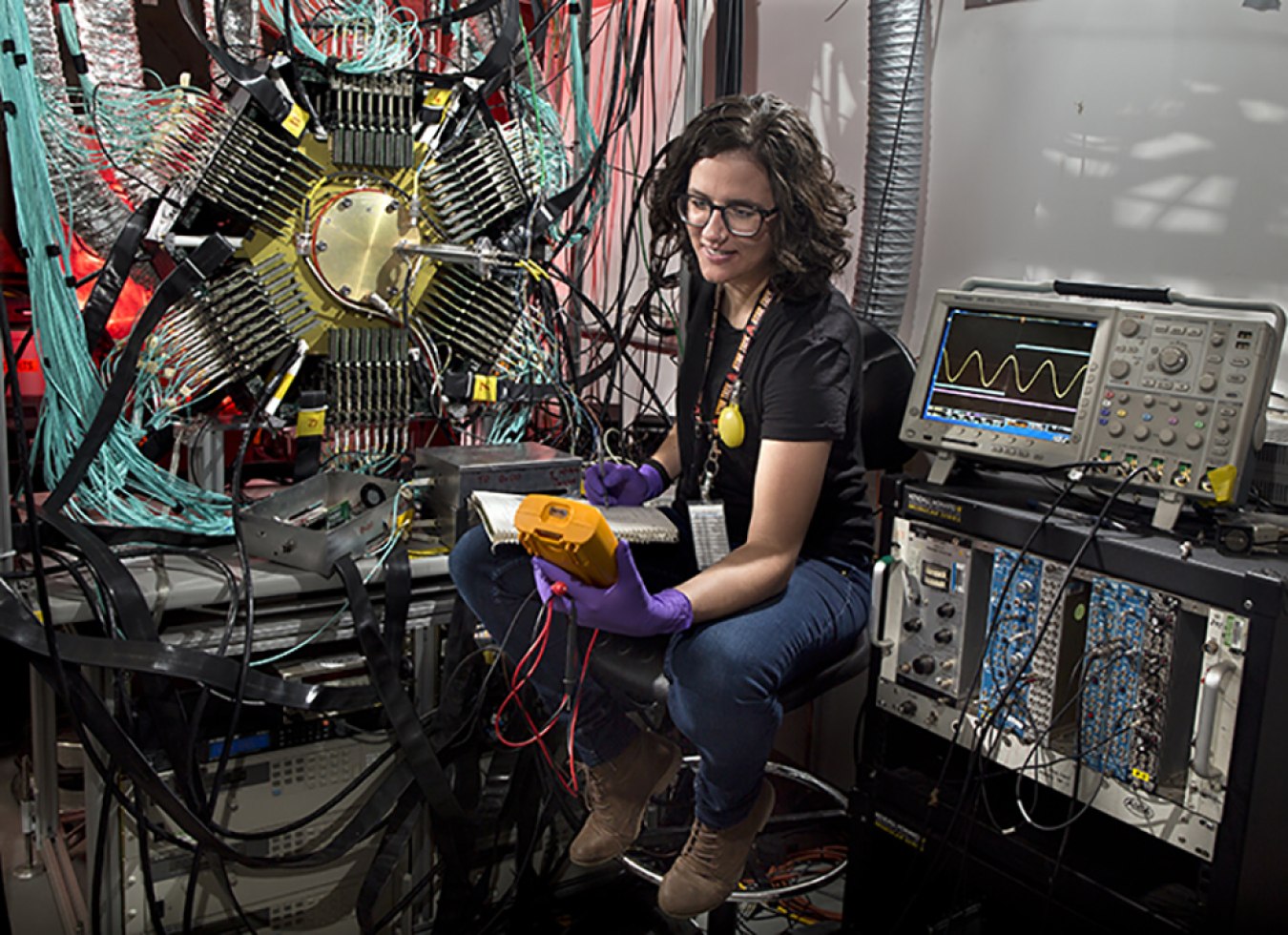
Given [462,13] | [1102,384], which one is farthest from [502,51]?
[1102,384]

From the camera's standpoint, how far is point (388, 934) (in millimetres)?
1979

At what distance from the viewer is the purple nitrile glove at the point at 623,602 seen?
138cm

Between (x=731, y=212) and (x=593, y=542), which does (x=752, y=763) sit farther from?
(x=731, y=212)

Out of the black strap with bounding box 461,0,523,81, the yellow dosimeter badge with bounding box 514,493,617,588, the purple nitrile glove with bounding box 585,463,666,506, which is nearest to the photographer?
the yellow dosimeter badge with bounding box 514,493,617,588

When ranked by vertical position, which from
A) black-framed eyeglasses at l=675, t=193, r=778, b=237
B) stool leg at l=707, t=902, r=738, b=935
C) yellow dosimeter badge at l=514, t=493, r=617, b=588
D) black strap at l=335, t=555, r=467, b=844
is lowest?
stool leg at l=707, t=902, r=738, b=935

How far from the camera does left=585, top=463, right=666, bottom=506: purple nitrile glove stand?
76.1 inches

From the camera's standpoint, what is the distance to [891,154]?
7.05 feet

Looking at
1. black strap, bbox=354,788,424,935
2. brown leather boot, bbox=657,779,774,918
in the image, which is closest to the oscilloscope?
brown leather boot, bbox=657,779,774,918

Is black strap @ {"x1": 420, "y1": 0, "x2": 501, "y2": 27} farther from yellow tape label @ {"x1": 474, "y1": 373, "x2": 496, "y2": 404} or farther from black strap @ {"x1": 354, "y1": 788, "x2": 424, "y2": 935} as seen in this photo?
black strap @ {"x1": 354, "y1": 788, "x2": 424, "y2": 935}

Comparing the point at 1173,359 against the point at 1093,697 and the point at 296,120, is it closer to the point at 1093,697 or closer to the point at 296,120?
the point at 1093,697

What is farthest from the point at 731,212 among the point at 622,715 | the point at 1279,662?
the point at 1279,662

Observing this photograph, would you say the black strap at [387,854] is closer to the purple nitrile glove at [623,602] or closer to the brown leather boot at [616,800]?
the brown leather boot at [616,800]

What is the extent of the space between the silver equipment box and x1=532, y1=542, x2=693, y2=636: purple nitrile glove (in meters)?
0.52

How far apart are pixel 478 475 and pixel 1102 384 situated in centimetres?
110
